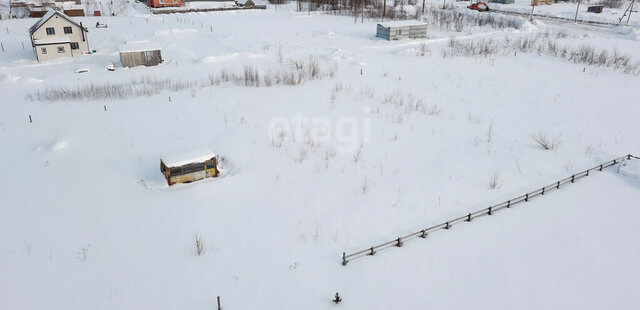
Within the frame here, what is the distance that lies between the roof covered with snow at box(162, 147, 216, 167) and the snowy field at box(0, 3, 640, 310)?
2.72ft

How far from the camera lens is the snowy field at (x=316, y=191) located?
9156 millimetres

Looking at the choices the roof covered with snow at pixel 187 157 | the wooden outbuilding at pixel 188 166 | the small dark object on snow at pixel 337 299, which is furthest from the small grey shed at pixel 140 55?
the small dark object on snow at pixel 337 299

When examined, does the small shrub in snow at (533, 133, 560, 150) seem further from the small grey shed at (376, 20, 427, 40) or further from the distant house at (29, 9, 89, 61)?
the distant house at (29, 9, 89, 61)

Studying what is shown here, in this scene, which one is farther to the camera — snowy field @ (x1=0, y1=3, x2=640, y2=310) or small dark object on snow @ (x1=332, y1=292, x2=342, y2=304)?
snowy field @ (x1=0, y1=3, x2=640, y2=310)

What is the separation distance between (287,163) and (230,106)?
22.8ft

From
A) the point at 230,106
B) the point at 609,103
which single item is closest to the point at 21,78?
the point at 230,106

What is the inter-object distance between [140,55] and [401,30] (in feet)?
76.5

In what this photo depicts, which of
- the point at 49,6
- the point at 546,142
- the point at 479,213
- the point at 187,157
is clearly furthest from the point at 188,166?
the point at 49,6

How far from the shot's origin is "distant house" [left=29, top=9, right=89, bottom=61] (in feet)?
100

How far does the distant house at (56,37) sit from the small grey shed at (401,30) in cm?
2582

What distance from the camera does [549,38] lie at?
39.0 metres

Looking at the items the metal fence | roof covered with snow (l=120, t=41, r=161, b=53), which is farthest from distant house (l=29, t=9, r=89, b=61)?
the metal fence

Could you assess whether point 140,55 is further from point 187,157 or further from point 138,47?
point 187,157

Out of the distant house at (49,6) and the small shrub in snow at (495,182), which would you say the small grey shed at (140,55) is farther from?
the distant house at (49,6)
